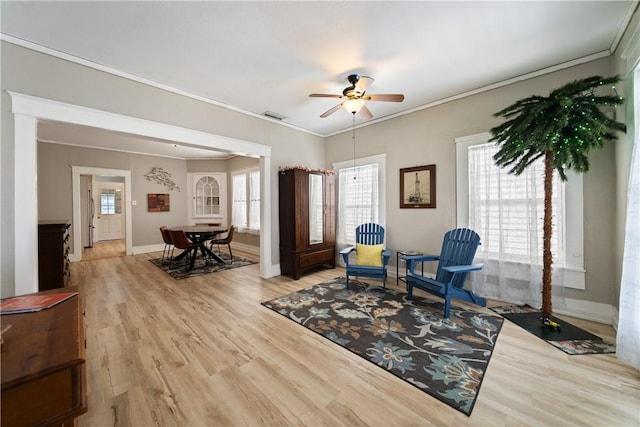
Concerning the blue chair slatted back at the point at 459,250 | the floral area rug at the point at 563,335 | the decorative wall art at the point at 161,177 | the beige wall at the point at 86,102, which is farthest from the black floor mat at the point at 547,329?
the decorative wall art at the point at 161,177

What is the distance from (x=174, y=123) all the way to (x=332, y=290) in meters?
3.20

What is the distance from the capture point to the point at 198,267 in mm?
4988

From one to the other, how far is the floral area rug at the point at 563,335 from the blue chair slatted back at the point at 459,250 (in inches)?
24.7

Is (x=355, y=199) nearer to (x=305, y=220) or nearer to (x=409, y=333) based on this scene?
(x=305, y=220)

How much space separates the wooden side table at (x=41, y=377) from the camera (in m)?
0.73

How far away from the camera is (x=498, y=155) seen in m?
2.60

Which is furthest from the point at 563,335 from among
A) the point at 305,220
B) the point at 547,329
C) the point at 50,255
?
the point at 50,255

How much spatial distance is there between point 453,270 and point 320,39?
273 cm

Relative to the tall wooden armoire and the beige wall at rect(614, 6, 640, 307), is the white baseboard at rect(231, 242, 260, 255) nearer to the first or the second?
the tall wooden armoire

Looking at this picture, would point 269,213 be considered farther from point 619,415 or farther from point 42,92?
point 619,415

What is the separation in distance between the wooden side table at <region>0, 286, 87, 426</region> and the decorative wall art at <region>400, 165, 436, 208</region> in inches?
156

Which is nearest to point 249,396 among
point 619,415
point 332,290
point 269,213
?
point 332,290

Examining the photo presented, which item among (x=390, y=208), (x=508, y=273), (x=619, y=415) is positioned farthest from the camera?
(x=390, y=208)

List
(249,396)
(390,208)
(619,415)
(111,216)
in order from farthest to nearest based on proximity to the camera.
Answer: (111,216) < (390,208) < (249,396) < (619,415)
